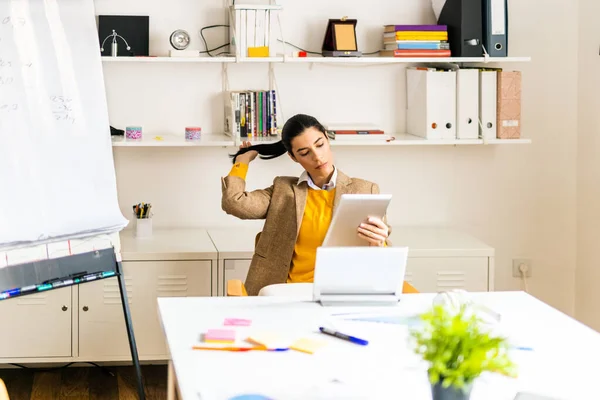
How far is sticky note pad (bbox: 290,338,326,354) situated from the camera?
2020 mm

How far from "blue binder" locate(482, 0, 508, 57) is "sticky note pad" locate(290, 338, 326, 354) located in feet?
7.42

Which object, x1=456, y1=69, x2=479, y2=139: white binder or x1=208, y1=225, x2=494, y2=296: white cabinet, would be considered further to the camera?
x1=456, y1=69, x2=479, y2=139: white binder

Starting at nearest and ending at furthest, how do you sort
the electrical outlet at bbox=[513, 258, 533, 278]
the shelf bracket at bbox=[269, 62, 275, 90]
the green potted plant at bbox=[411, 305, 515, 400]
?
1. the green potted plant at bbox=[411, 305, 515, 400]
2. the shelf bracket at bbox=[269, 62, 275, 90]
3. the electrical outlet at bbox=[513, 258, 533, 278]

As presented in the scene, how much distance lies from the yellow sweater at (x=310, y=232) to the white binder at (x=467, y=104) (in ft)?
3.37

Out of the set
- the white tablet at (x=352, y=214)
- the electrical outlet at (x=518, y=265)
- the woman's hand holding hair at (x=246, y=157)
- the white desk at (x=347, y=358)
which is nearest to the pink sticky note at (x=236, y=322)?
the white desk at (x=347, y=358)

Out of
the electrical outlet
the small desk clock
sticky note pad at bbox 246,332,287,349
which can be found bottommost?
the electrical outlet

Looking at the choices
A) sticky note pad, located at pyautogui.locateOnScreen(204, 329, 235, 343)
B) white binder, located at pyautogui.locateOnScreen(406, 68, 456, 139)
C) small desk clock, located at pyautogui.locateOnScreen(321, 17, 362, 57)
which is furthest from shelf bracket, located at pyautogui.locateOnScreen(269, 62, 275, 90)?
sticky note pad, located at pyautogui.locateOnScreen(204, 329, 235, 343)

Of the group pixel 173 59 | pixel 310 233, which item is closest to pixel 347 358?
pixel 310 233

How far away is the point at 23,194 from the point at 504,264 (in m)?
2.47

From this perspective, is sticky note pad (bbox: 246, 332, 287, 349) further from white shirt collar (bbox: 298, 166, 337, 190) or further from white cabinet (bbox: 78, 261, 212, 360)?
white cabinet (bbox: 78, 261, 212, 360)

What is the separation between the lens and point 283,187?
3.23m

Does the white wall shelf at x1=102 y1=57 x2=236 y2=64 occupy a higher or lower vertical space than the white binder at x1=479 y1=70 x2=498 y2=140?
higher

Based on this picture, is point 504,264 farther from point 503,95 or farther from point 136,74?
point 136,74

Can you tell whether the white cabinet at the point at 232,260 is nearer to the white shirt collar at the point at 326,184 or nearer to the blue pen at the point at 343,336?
the white shirt collar at the point at 326,184
